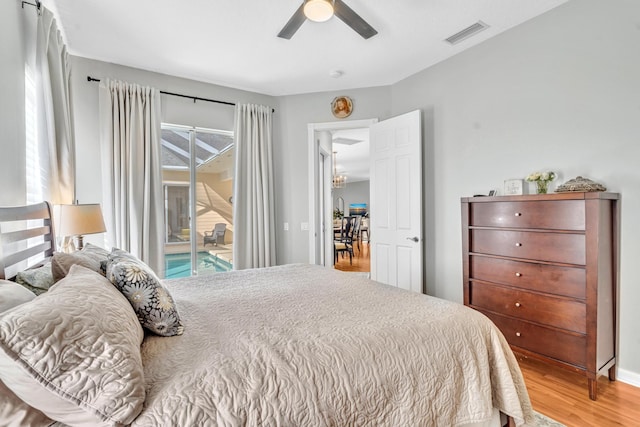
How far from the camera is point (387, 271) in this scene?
3.80m

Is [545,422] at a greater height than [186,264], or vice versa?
[186,264]

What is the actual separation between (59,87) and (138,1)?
0.85 meters

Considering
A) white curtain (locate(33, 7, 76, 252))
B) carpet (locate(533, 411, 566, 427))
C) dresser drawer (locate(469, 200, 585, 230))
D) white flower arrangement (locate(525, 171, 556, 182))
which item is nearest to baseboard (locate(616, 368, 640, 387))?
carpet (locate(533, 411, 566, 427))

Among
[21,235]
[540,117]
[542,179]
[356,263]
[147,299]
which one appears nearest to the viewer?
[147,299]

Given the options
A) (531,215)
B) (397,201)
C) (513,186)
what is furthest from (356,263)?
(531,215)

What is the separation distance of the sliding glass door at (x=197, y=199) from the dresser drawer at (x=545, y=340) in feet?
10.0

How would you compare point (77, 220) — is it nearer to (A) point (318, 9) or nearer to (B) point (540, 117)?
(A) point (318, 9)

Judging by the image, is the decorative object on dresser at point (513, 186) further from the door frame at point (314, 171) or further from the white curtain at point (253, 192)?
the white curtain at point (253, 192)

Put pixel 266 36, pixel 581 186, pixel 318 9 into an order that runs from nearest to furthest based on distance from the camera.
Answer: pixel 318 9 → pixel 581 186 → pixel 266 36

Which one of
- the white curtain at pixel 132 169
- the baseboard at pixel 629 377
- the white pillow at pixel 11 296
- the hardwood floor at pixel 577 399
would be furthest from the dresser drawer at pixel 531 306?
the white curtain at pixel 132 169

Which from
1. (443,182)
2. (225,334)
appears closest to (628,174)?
(443,182)

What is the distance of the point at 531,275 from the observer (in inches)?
90.9

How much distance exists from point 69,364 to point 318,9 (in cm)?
206

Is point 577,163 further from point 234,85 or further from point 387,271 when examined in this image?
point 234,85
